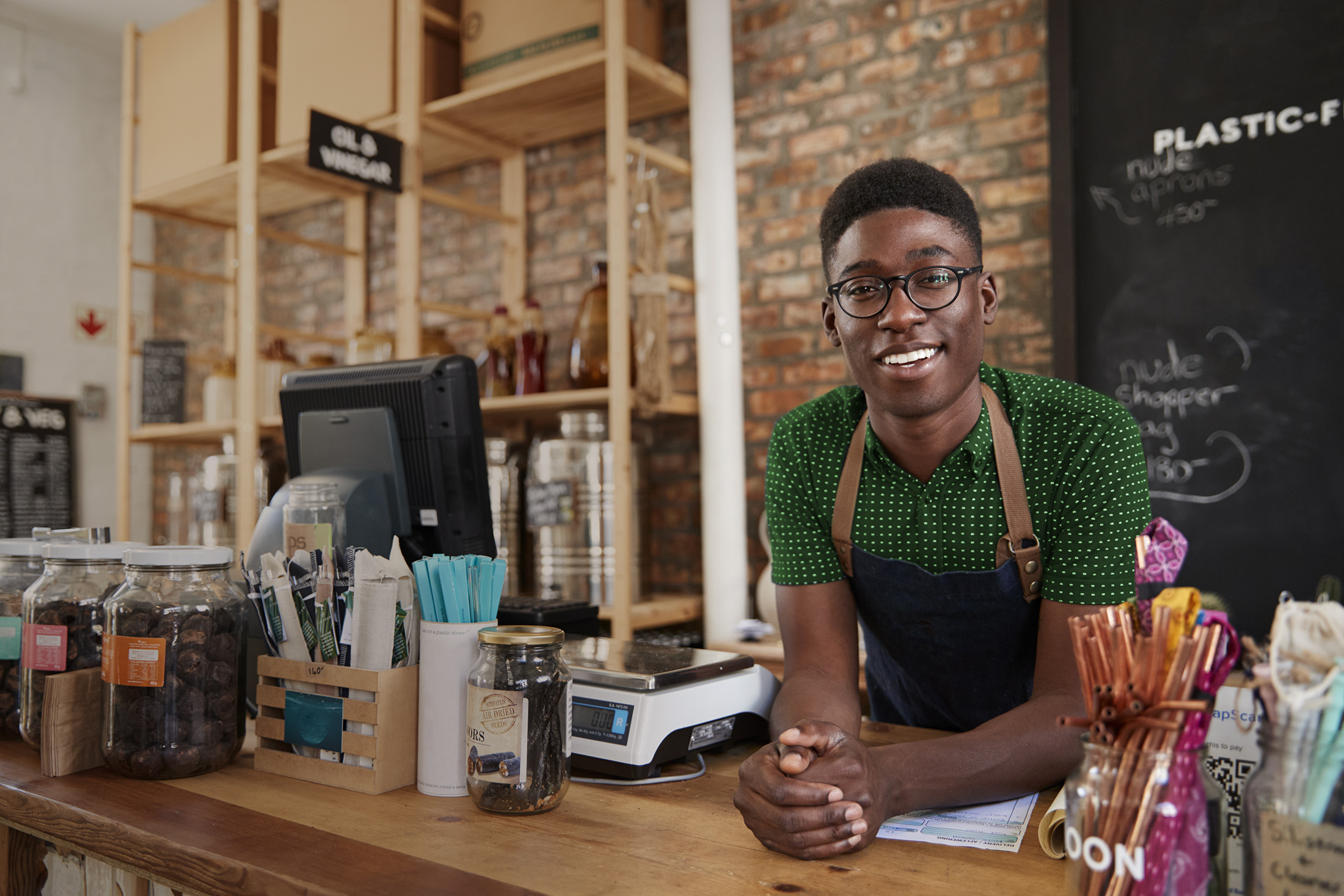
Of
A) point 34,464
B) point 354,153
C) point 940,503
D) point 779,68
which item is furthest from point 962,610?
point 34,464

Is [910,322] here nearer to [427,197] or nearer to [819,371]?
[819,371]

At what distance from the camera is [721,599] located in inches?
100

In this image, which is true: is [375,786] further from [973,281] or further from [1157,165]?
[1157,165]

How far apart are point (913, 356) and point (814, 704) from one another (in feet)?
1.56

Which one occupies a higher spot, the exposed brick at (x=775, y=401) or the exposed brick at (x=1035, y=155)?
the exposed brick at (x=1035, y=155)

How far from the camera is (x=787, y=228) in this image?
9.00 feet

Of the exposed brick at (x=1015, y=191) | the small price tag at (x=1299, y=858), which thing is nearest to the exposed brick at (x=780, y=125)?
the exposed brick at (x=1015, y=191)

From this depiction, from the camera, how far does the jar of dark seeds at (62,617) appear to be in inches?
47.6

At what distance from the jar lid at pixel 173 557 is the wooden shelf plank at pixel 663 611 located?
1.45 metres

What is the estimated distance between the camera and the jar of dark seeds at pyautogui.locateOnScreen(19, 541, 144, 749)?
1.21m

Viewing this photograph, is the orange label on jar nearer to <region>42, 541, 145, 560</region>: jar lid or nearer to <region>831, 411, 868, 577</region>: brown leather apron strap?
<region>42, 541, 145, 560</region>: jar lid

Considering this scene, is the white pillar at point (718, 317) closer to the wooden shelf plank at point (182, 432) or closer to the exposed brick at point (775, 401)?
the exposed brick at point (775, 401)

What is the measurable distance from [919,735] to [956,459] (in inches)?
15.4

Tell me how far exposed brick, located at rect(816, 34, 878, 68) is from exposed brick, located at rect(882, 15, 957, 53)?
0.04 meters
